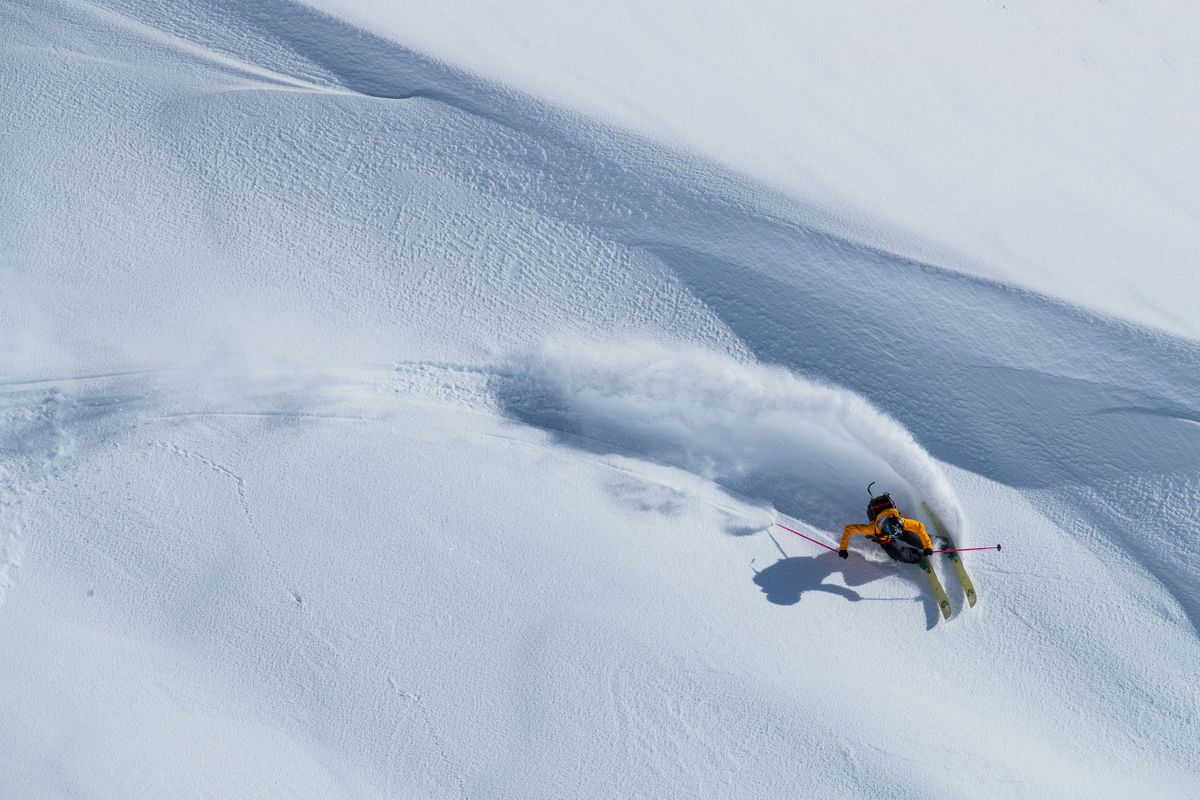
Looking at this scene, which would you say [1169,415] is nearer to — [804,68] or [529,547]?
[804,68]

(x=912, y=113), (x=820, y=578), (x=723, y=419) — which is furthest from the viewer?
(x=912, y=113)

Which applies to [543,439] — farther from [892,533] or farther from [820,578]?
[892,533]

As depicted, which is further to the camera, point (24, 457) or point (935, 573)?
point (935, 573)

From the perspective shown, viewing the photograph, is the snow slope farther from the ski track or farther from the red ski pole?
the ski track

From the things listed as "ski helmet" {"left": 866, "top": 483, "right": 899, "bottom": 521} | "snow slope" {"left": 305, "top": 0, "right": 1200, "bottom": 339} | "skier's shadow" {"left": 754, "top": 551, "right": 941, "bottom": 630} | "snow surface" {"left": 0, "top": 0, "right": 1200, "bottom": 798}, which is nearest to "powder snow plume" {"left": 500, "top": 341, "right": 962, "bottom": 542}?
"snow surface" {"left": 0, "top": 0, "right": 1200, "bottom": 798}

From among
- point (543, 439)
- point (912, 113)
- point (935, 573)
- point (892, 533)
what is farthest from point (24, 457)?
point (912, 113)

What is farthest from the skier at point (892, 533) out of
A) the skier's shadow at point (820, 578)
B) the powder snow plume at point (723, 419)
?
the powder snow plume at point (723, 419)
